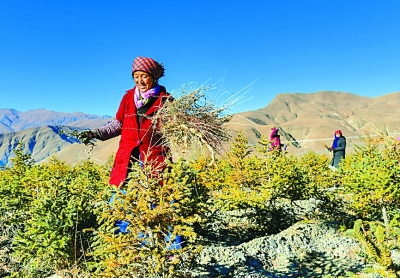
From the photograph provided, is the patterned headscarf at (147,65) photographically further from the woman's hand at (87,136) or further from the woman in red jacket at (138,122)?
the woman's hand at (87,136)

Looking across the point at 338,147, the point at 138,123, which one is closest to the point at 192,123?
the point at 138,123

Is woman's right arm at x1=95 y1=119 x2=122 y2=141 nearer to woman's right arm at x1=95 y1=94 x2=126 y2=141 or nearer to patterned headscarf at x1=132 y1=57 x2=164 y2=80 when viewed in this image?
woman's right arm at x1=95 y1=94 x2=126 y2=141

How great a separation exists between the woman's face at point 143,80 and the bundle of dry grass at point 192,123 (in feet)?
2.47

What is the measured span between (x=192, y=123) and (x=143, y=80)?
1123mm

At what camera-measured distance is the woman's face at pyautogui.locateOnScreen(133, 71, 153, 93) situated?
3.36m

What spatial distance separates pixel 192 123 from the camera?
2551mm

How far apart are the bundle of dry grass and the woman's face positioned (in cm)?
75

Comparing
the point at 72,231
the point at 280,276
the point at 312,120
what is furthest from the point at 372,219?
the point at 312,120

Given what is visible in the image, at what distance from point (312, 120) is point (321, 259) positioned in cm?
19768

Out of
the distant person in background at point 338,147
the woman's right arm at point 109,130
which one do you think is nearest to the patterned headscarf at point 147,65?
the woman's right arm at point 109,130

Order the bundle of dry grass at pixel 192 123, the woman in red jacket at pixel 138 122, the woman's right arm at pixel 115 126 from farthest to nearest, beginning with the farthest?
the woman's right arm at pixel 115 126, the woman in red jacket at pixel 138 122, the bundle of dry grass at pixel 192 123

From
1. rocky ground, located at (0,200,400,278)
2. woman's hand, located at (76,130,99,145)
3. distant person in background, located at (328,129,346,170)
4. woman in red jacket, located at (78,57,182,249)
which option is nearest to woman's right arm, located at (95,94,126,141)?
woman in red jacket, located at (78,57,182,249)

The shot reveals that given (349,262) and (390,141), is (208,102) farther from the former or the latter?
(390,141)

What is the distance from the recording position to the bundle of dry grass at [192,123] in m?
2.54
